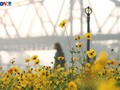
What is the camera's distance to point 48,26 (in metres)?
11.8

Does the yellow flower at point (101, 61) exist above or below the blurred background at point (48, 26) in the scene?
below

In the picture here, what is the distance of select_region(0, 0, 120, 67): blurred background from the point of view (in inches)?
426

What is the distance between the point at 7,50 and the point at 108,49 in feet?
10.5

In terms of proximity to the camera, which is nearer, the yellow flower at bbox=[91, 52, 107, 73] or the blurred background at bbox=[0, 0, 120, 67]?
the yellow flower at bbox=[91, 52, 107, 73]

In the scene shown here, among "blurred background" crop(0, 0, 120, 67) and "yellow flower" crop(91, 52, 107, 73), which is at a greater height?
"blurred background" crop(0, 0, 120, 67)

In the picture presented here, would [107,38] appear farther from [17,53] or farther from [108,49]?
[17,53]

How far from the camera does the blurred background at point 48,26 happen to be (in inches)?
426

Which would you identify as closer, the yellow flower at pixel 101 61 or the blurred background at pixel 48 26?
the yellow flower at pixel 101 61

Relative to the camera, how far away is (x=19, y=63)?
35.8ft

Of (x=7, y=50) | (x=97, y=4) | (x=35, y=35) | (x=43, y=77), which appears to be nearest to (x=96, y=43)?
(x=97, y=4)

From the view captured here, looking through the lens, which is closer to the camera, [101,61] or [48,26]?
[101,61]

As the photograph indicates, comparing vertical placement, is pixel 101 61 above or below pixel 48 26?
below

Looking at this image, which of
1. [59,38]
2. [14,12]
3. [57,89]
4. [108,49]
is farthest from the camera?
[14,12]

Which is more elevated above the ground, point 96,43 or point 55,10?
point 55,10
